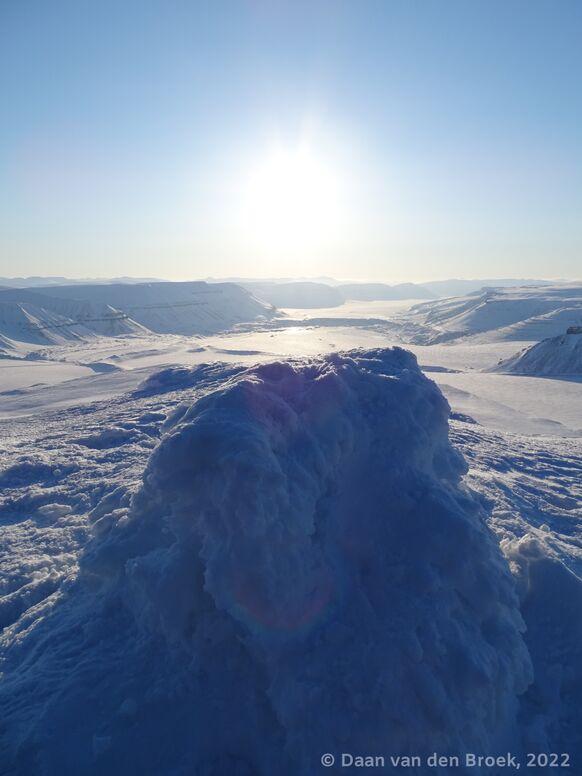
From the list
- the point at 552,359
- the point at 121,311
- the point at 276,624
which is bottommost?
the point at 552,359

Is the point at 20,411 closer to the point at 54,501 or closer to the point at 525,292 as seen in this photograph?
the point at 54,501

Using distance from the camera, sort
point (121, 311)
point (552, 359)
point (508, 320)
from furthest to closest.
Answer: point (121, 311) < point (508, 320) < point (552, 359)

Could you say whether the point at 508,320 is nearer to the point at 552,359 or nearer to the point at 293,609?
the point at 552,359

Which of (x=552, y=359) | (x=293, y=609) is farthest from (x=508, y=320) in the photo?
(x=293, y=609)

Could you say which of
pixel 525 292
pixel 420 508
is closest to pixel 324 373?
pixel 420 508

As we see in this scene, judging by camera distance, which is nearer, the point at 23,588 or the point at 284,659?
the point at 284,659

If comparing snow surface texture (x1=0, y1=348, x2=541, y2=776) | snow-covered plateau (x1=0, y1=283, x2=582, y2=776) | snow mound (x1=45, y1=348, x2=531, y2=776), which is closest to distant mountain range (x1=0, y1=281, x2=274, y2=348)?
snow-covered plateau (x1=0, y1=283, x2=582, y2=776)
